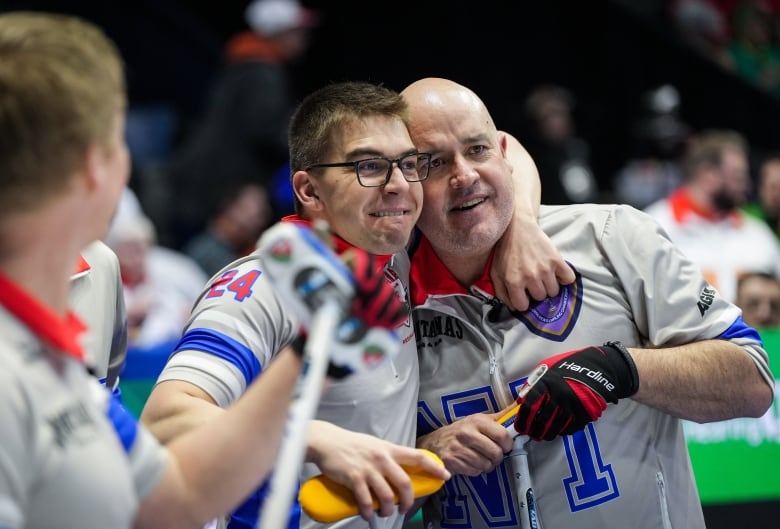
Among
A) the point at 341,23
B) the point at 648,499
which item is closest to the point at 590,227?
the point at 648,499

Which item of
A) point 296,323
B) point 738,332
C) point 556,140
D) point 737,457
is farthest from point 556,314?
point 556,140

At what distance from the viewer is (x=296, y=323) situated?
2680 mm

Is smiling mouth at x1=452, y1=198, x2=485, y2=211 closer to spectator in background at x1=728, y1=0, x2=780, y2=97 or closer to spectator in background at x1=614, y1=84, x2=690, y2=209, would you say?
spectator in background at x1=614, y1=84, x2=690, y2=209

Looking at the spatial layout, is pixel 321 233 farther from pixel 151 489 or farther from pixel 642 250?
pixel 642 250

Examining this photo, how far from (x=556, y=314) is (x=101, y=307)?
49.1 inches

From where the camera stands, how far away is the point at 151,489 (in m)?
1.90

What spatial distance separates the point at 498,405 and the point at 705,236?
4.96 metres

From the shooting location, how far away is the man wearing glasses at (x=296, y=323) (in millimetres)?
2369

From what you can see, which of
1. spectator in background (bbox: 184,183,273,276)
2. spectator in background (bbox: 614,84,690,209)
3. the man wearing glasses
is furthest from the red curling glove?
spectator in background (bbox: 614,84,690,209)

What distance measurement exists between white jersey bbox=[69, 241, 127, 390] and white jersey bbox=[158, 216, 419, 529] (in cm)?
34

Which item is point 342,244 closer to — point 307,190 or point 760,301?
point 307,190

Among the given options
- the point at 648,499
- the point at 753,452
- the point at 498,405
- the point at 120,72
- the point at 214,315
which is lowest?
the point at 753,452

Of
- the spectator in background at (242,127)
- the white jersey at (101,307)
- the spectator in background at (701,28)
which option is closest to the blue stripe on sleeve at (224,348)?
the white jersey at (101,307)

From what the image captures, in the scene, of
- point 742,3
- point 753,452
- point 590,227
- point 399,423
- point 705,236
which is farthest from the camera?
point 742,3
